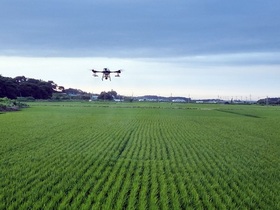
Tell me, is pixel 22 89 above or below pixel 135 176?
above

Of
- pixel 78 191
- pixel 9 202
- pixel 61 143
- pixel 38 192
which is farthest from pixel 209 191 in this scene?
pixel 61 143

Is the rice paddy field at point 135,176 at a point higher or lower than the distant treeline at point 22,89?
lower

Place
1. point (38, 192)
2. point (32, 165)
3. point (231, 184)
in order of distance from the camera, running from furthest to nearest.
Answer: point (32, 165)
point (231, 184)
point (38, 192)

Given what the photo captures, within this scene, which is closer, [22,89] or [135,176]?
[135,176]

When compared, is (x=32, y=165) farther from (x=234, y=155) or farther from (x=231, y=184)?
(x=234, y=155)

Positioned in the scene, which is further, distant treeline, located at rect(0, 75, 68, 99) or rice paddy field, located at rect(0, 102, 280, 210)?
distant treeline, located at rect(0, 75, 68, 99)

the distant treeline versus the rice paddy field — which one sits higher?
the distant treeline

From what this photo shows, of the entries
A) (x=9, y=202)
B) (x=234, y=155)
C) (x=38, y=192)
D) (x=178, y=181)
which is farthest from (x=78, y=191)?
(x=234, y=155)

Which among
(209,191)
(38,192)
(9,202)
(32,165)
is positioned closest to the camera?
(9,202)

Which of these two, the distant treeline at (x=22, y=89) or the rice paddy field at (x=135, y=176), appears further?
the distant treeline at (x=22, y=89)

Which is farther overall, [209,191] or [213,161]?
[213,161]
